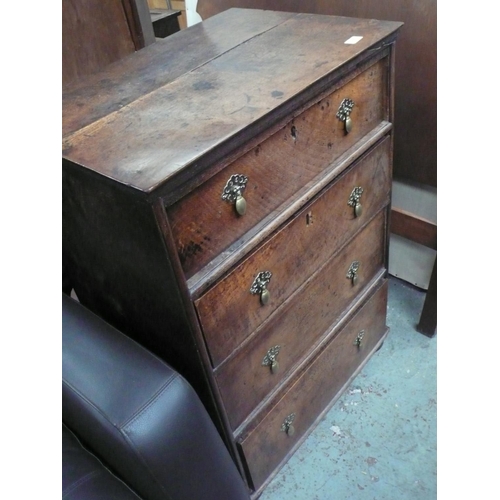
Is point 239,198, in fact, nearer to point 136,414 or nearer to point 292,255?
point 292,255

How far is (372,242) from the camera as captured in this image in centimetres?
124

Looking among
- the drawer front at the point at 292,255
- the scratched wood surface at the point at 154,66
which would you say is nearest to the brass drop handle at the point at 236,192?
the drawer front at the point at 292,255

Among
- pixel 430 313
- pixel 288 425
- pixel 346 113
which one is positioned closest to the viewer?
pixel 346 113

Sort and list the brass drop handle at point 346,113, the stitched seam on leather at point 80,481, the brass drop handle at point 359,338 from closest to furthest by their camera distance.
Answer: the stitched seam on leather at point 80,481 → the brass drop handle at point 346,113 → the brass drop handle at point 359,338

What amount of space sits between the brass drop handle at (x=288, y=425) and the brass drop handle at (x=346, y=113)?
69 cm

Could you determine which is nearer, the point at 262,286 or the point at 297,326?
the point at 262,286

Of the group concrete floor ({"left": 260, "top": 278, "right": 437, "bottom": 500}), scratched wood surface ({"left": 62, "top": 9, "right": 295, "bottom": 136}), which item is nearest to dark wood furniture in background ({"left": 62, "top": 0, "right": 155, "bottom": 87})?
scratched wood surface ({"left": 62, "top": 9, "right": 295, "bottom": 136})

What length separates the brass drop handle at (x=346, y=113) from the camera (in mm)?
930

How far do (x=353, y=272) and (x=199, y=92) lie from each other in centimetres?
59

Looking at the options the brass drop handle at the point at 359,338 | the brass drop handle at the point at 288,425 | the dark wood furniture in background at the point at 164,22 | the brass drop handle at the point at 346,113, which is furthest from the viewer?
the dark wood furniture in background at the point at 164,22

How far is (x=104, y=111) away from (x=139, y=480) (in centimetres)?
60

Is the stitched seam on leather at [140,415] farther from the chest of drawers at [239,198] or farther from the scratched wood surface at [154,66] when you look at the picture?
the scratched wood surface at [154,66]

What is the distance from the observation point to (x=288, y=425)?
1201 mm

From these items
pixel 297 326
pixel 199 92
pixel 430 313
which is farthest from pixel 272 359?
pixel 430 313
